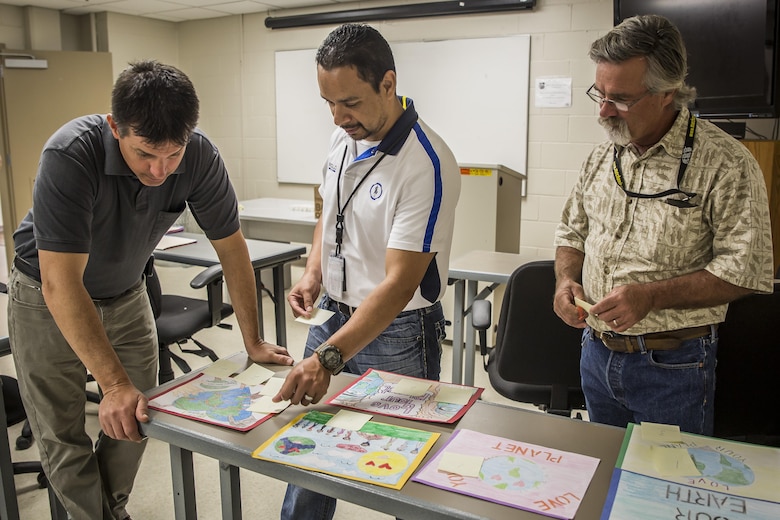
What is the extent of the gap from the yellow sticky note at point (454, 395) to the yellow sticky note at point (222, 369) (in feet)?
1.63

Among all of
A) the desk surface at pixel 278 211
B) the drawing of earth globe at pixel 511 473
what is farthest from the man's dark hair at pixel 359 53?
the desk surface at pixel 278 211

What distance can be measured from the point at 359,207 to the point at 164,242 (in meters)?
2.01

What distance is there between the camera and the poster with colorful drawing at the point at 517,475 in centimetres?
101

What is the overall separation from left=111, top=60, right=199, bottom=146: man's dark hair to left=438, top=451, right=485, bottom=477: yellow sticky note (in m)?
0.83

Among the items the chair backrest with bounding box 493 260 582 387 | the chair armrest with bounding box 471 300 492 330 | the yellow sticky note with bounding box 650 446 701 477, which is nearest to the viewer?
the yellow sticky note with bounding box 650 446 701 477

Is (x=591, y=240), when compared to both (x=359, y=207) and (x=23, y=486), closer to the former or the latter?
(x=359, y=207)

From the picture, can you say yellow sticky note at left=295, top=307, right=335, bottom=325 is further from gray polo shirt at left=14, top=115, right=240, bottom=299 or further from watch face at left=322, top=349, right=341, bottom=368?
gray polo shirt at left=14, top=115, right=240, bottom=299

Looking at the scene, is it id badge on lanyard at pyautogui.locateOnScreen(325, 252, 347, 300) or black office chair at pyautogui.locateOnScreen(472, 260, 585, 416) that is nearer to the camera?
id badge on lanyard at pyautogui.locateOnScreen(325, 252, 347, 300)

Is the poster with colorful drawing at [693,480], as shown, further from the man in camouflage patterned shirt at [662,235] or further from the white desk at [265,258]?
the white desk at [265,258]

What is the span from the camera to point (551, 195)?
471 centimetres

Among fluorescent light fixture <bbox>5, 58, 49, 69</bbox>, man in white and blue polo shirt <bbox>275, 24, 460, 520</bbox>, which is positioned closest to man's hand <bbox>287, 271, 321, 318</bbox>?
man in white and blue polo shirt <bbox>275, 24, 460, 520</bbox>

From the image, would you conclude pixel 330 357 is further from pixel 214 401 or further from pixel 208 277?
pixel 208 277

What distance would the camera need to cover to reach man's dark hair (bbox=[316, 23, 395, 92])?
1.41m

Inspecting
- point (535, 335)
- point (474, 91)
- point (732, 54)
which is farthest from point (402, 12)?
point (535, 335)
